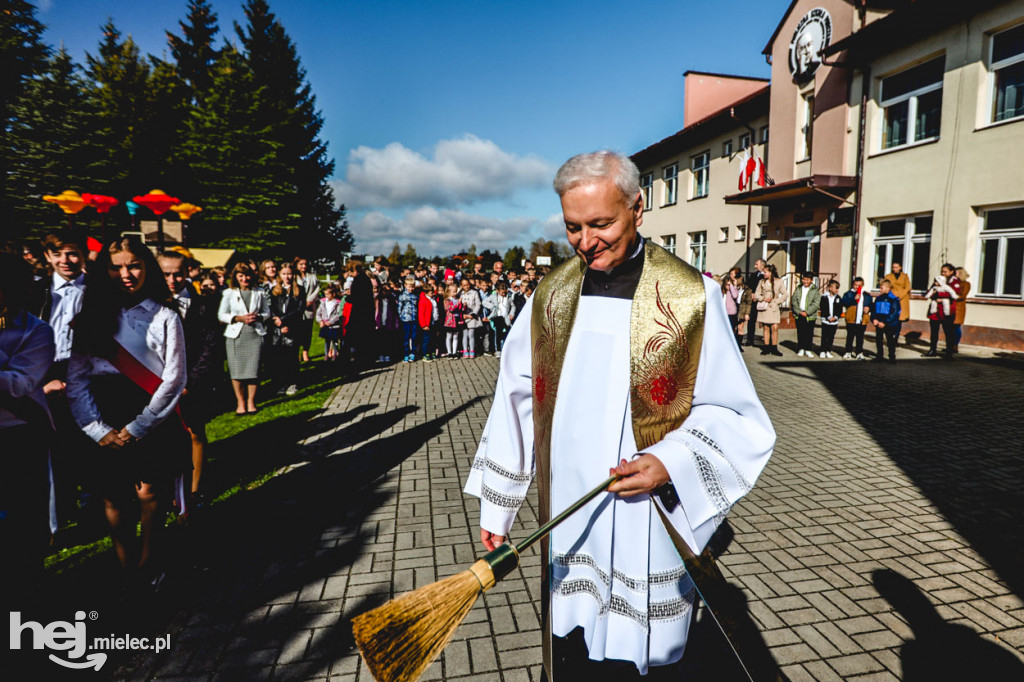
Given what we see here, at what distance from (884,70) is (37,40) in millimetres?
26430

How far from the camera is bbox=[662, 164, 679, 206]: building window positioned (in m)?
28.0

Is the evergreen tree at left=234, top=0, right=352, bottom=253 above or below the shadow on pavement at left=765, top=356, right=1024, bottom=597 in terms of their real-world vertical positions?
above

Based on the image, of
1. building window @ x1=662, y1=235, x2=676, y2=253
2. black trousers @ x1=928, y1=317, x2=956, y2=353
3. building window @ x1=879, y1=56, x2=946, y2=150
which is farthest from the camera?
building window @ x1=662, y1=235, x2=676, y2=253

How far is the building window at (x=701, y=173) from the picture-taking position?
82.1ft

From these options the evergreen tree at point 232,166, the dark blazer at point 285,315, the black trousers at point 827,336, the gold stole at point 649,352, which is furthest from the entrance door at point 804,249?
the evergreen tree at point 232,166

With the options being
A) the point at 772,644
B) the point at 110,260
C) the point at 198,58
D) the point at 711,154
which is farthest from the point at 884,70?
the point at 198,58

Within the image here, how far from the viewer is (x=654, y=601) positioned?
2041 millimetres

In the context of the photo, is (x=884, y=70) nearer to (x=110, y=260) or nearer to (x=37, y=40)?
(x=110, y=260)

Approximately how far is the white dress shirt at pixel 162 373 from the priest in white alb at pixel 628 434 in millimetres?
2368

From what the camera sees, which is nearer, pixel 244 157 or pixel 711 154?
pixel 711 154

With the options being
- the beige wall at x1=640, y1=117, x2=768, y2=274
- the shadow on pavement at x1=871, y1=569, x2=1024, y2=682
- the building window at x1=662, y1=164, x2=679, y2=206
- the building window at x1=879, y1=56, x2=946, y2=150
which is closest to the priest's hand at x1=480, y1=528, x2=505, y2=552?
the shadow on pavement at x1=871, y1=569, x2=1024, y2=682

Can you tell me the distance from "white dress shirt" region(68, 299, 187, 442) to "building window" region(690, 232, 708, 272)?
23969mm

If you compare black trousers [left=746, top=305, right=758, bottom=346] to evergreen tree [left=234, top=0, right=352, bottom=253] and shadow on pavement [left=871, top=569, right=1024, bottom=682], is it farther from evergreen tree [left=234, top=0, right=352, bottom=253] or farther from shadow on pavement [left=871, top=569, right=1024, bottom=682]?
evergreen tree [left=234, top=0, right=352, bottom=253]

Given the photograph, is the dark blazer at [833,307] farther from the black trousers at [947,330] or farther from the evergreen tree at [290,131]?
the evergreen tree at [290,131]
